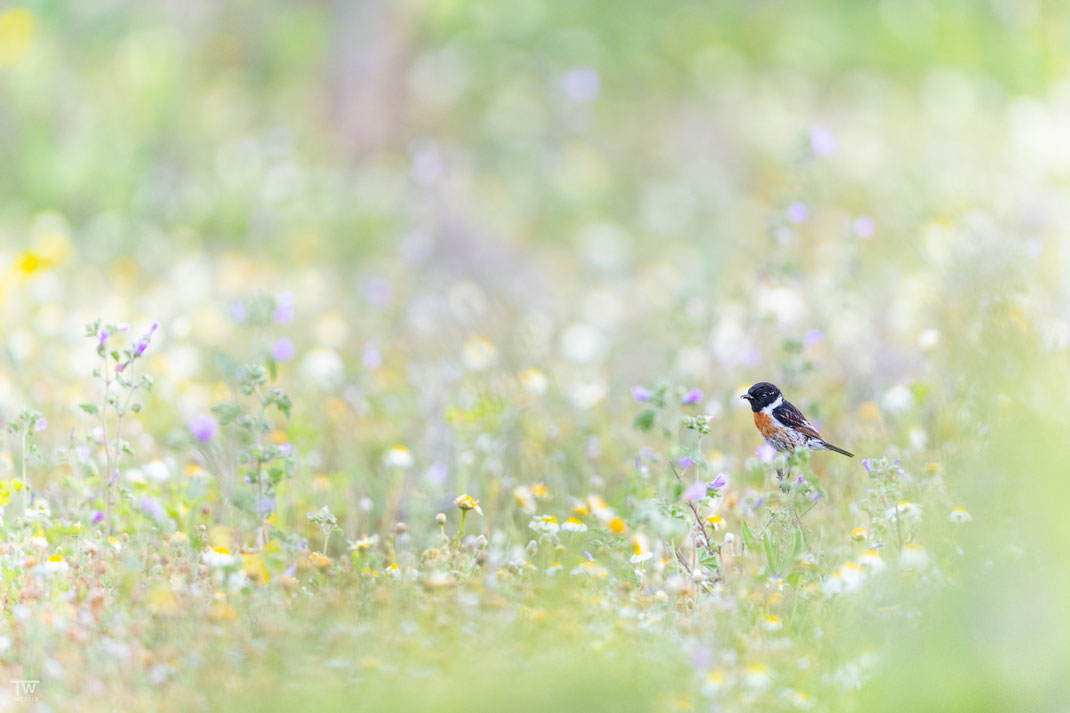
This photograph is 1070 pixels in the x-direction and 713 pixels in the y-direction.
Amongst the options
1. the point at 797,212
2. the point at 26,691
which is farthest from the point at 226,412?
the point at 797,212

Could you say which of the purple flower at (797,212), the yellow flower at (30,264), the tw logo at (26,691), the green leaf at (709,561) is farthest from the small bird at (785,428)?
the yellow flower at (30,264)

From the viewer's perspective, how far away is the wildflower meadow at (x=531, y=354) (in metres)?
2.08

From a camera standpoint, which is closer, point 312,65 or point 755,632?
point 755,632

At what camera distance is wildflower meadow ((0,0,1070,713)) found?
6.82 ft

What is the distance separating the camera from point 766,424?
2584 mm

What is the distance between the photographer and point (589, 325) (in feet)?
16.3

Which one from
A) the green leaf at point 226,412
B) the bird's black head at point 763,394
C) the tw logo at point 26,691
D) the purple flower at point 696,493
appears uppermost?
the bird's black head at point 763,394

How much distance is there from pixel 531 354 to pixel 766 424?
4.98 ft

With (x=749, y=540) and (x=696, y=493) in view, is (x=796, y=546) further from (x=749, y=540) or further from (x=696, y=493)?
(x=696, y=493)

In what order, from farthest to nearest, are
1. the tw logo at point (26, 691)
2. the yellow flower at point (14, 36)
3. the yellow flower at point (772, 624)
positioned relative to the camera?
the yellow flower at point (14, 36) → the yellow flower at point (772, 624) → the tw logo at point (26, 691)

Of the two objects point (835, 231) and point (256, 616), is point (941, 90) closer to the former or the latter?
point (835, 231)

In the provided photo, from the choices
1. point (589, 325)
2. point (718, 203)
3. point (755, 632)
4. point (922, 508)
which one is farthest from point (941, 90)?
point (755, 632)

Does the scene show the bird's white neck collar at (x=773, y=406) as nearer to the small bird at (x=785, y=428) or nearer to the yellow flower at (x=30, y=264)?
the small bird at (x=785, y=428)

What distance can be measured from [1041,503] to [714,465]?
99 centimetres
